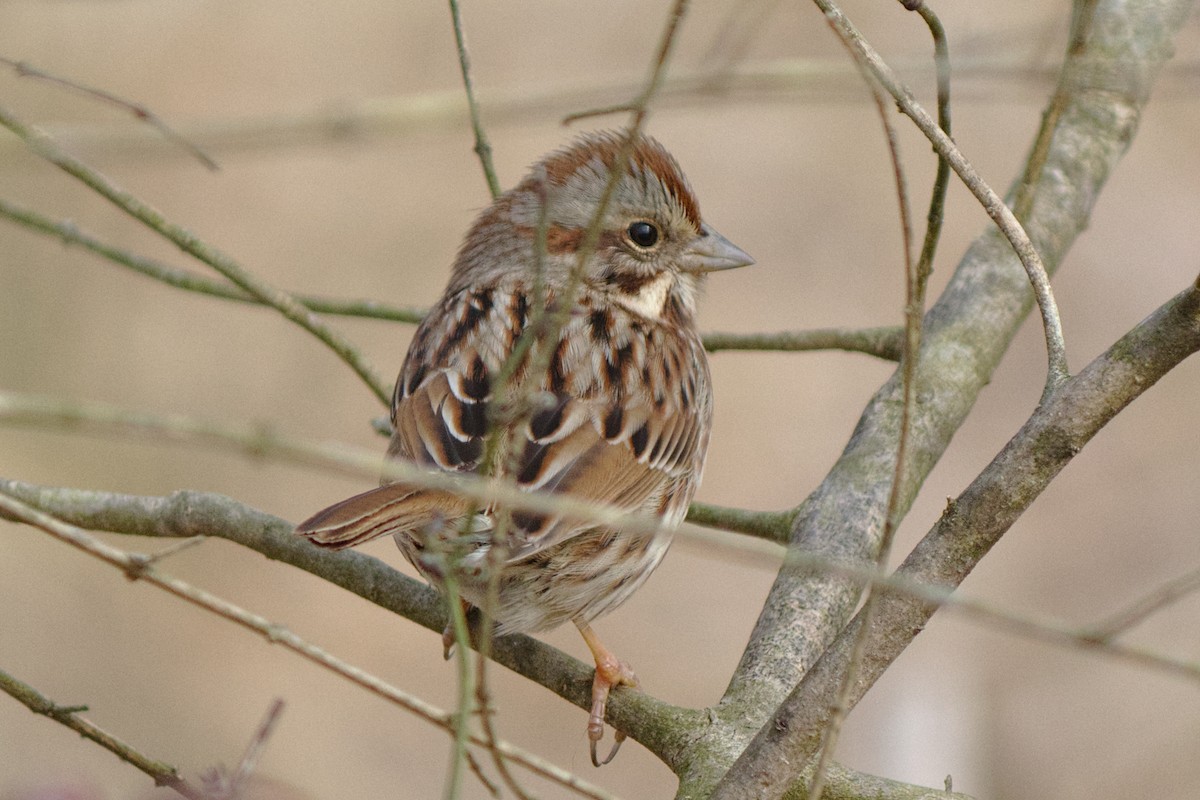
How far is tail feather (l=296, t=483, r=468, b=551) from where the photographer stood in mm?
2836

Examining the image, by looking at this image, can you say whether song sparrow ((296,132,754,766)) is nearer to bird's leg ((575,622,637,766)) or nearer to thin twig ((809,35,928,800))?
bird's leg ((575,622,637,766))

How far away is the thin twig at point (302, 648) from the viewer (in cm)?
214

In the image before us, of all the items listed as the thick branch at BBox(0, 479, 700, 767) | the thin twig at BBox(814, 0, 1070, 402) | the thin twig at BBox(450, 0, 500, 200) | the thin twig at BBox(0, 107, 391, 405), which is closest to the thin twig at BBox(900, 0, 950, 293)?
the thin twig at BBox(814, 0, 1070, 402)

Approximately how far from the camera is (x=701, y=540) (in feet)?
6.25

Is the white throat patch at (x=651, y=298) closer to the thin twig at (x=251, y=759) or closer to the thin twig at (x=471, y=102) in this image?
the thin twig at (x=471, y=102)

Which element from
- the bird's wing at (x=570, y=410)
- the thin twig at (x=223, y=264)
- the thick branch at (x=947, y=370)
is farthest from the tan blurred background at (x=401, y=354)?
the bird's wing at (x=570, y=410)

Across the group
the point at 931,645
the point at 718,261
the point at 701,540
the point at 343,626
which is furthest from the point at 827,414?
the point at 701,540

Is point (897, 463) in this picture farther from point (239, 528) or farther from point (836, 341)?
point (836, 341)

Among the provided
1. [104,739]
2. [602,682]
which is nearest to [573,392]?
[602,682]

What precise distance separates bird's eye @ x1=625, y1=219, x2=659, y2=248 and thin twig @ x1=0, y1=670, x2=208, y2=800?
7.16ft

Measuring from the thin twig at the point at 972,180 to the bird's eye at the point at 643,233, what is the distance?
1.60 meters

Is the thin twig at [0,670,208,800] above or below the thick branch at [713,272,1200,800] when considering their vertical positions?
below

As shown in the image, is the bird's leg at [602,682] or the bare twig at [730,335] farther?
the bare twig at [730,335]

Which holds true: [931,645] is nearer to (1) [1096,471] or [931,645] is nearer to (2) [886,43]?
(1) [1096,471]
